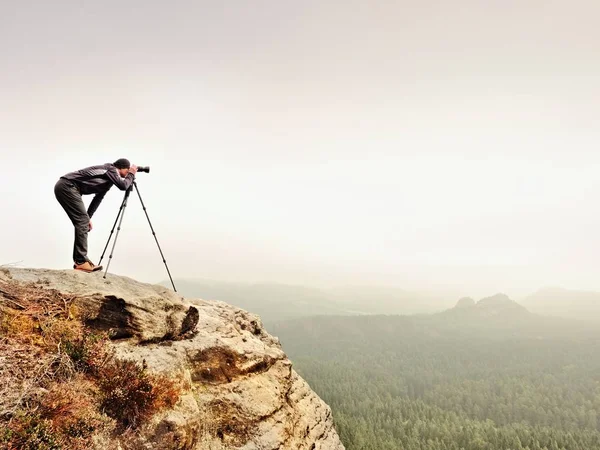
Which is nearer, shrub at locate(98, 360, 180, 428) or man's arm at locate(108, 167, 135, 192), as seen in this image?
shrub at locate(98, 360, 180, 428)

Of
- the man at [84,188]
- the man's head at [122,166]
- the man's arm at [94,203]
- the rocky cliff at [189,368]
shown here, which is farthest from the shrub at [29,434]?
the man's head at [122,166]

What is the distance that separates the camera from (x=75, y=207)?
1216 centimetres

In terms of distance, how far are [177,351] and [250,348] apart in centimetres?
394

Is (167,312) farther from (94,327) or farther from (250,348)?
(250,348)

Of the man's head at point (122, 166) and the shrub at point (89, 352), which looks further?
the man's head at point (122, 166)

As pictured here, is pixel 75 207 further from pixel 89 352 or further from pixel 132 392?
pixel 132 392

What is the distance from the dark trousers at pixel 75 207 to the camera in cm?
1195

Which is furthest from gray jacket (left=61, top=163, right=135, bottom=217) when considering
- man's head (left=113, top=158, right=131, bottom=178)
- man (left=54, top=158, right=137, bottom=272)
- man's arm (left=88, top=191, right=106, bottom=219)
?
man's arm (left=88, top=191, right=106, bottom=219)

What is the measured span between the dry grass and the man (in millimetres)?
2381

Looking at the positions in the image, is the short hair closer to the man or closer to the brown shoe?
the man

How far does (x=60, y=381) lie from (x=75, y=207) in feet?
20.6

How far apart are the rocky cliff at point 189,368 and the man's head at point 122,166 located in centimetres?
441

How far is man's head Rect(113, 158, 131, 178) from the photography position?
523 inches

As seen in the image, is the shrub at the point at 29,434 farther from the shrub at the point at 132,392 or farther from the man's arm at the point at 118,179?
the man's arm at the point at 118,179
